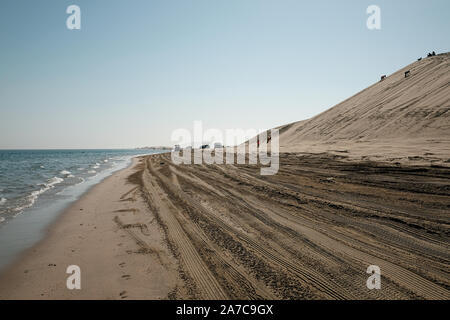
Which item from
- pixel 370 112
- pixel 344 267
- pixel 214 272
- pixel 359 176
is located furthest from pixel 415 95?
pixel 214 272

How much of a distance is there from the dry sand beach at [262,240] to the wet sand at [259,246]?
23 mm

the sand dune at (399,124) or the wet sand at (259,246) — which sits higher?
the sand dune at (399,124)

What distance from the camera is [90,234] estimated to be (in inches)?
237

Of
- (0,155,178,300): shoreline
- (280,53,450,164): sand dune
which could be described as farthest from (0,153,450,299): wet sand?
(280,53,450,164): sand dune

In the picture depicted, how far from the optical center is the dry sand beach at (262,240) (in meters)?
3.42

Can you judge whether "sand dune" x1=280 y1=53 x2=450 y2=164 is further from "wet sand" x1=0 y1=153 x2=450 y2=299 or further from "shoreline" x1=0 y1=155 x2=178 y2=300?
"shoreline" x1=0 y1=155 x2=178 y2=300

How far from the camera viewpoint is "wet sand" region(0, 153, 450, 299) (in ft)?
11.1

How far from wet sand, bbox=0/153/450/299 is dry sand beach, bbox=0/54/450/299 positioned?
23 millimetres

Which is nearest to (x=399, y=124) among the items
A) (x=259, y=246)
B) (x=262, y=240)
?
(x=262, y=240)

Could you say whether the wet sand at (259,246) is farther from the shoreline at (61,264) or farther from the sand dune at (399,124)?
the sand dune at (399,124)

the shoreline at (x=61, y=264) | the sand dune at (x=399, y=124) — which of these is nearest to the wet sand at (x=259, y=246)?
the shoreline at (x=61, y=264)

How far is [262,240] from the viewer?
5.02m

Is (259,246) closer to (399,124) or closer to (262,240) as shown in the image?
(262,240)

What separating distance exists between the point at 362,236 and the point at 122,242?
202 inches
